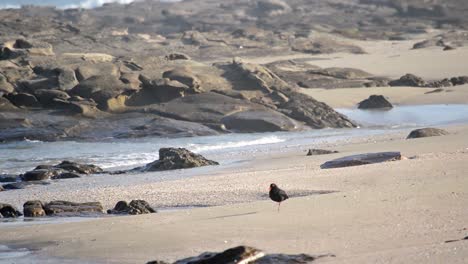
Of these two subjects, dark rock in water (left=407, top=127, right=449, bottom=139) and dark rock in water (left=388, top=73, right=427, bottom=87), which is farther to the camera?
dark rock in water (left=388, top=73, right=427, bottom=87)

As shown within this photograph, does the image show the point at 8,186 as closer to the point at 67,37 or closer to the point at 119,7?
the point at 67,37

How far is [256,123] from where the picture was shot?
21109 mm

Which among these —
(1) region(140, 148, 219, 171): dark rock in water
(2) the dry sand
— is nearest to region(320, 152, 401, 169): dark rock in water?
(2) the dry sand

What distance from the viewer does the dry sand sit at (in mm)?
6926

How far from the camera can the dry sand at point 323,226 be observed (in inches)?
273

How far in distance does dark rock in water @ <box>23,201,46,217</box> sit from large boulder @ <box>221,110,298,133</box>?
11173 millimetres

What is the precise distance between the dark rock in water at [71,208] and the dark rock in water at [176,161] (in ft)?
13.9

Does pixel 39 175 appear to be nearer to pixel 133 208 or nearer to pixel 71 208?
pixel 71 208

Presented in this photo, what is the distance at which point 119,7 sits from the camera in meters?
89.5

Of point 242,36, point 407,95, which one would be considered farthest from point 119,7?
point 407,95

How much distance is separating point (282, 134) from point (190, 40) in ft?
102

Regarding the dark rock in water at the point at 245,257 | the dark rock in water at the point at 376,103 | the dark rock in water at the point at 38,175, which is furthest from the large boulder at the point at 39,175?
the dark rock in water at the point at 376,103

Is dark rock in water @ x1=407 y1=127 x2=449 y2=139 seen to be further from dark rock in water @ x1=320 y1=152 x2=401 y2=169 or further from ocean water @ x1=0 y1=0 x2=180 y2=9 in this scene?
ocean water @ x1=0 y1=0 x2=180 y2=9

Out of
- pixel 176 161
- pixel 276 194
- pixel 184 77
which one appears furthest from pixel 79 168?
pixel 184 77
